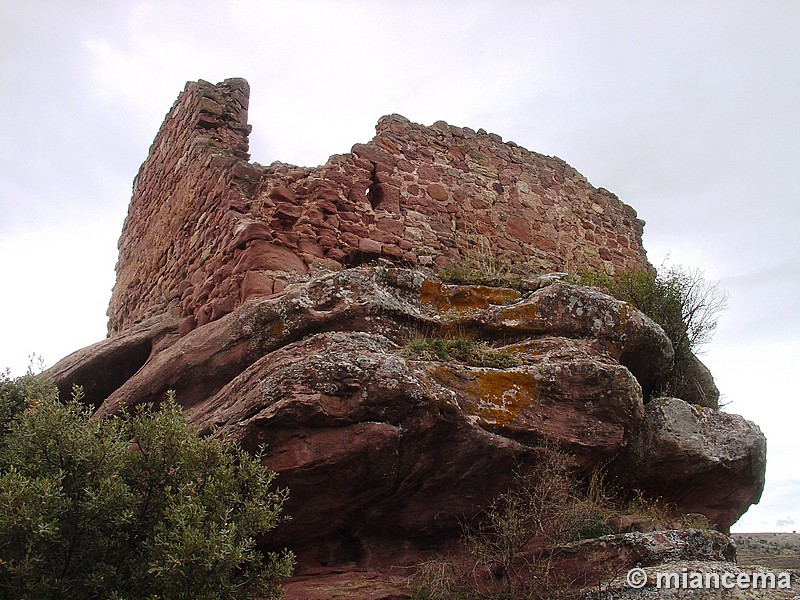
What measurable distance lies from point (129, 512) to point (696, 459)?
496cm

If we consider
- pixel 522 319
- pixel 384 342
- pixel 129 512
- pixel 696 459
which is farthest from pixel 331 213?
pixel 696 459

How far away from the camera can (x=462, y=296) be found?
7.51 meters

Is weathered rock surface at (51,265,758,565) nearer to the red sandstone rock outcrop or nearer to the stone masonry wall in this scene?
the red sandstone rock outcrop

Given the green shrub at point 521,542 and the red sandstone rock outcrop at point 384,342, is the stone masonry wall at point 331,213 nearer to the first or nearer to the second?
the red sandstone rock outcrop at point 384,342

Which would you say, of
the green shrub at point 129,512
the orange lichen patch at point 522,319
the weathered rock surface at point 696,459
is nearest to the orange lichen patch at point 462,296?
the orange lichen patch at point 522,319

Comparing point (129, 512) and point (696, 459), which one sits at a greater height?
point (696, 459)

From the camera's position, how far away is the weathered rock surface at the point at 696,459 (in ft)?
22.4

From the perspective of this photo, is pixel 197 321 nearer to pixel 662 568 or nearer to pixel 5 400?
pixel 5 400

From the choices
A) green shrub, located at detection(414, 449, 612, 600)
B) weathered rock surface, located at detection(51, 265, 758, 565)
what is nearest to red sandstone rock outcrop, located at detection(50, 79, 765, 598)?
weathered rock surface, located at detection(51, 265, 758, 565)

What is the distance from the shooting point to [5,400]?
6.03 meters

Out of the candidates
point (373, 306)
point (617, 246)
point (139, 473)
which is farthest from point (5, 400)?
point (617, 246)

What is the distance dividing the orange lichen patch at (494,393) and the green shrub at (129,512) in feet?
5.55

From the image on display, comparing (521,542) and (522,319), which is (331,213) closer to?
(522,319)

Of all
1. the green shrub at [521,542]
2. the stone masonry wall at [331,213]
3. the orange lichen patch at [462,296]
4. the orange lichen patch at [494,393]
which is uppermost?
the stone masonry wall at [331,213]
